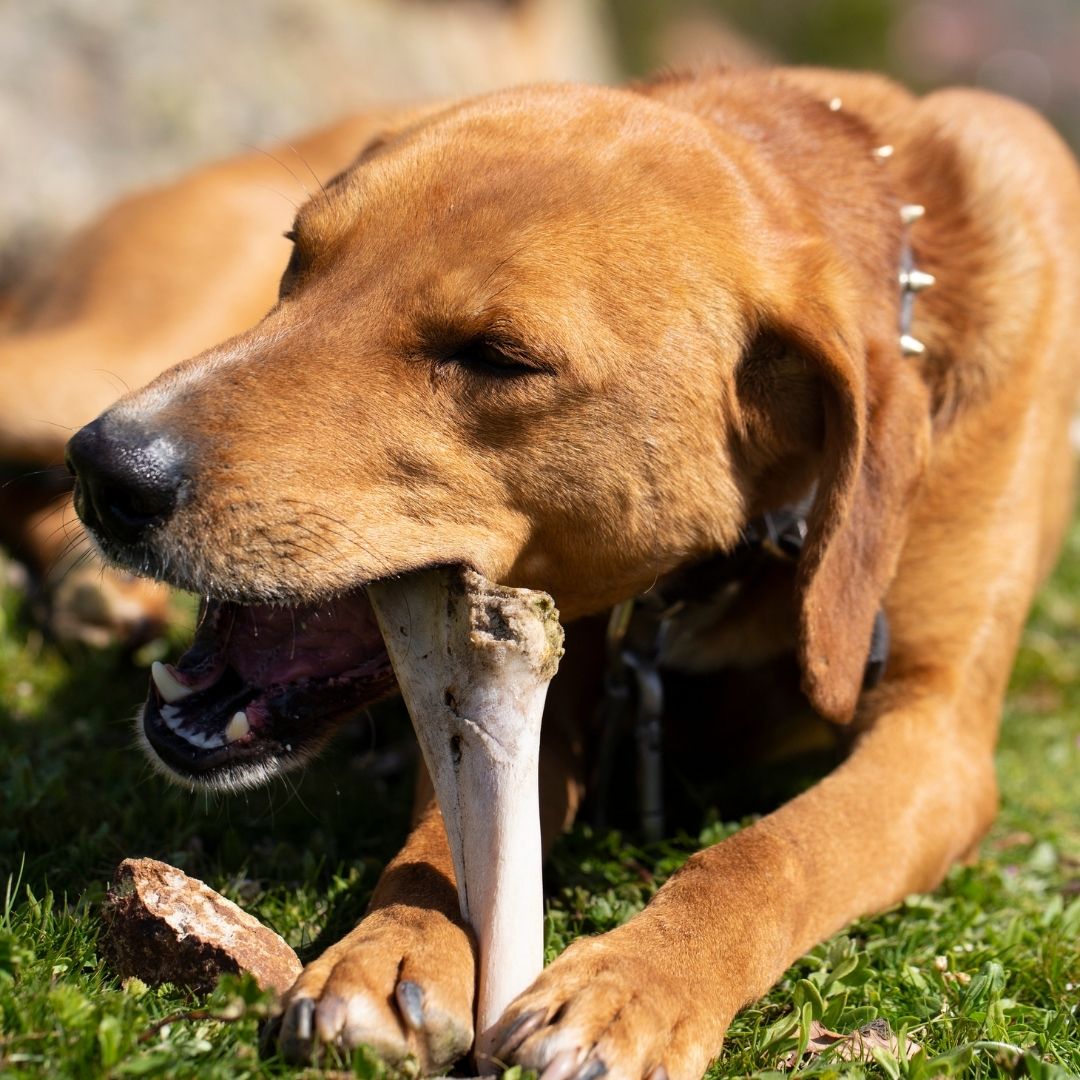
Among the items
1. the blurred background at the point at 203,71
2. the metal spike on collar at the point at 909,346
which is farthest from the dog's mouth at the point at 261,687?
the blurred background at the point at 203,71

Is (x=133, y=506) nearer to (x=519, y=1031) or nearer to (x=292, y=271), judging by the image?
(x=292, y=271)

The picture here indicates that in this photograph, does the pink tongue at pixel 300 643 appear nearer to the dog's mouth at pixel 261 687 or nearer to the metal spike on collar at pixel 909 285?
the dog's mouth at pixel 261 687

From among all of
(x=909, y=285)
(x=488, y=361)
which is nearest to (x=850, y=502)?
(x=909, y=285)

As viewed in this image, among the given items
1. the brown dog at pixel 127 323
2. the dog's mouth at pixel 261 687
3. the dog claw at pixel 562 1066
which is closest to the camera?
the dog claw at pixel 562 1066

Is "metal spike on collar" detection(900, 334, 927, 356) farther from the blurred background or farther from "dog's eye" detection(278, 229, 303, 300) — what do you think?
"dog's eye" detection(278, 229, 303, 300)

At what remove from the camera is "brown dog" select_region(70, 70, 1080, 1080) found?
109 inches

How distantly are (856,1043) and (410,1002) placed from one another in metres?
0.91

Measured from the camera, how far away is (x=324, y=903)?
10.3ft

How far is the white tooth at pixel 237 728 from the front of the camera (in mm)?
2984

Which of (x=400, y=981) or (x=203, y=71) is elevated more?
(x=203, y=71)

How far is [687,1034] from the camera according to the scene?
2.53 m

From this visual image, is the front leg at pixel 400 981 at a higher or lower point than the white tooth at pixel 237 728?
lower

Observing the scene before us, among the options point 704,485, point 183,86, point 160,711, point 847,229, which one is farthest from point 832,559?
point 183,86

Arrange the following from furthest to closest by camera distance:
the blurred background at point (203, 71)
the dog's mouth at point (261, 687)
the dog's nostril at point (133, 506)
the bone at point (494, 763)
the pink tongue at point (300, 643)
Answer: the blurred background at point (203, 71) < the pink tongue at point (300, 643) < the dog's mouth at point (261, 687) < the dog's nostril at point (133, 506) < the bone at point (494, 763)
